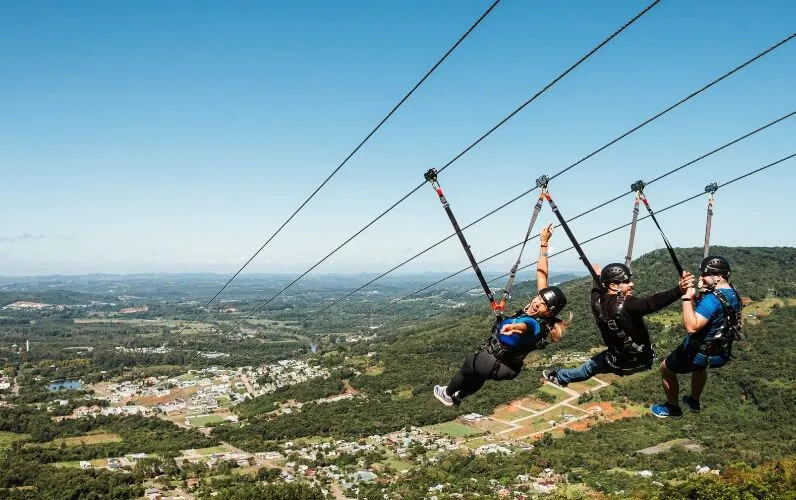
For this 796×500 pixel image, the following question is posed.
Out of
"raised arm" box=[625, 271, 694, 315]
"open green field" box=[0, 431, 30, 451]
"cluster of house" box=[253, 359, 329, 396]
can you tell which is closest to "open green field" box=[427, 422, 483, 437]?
"cluster of house" box=[253, 359, 329, 396]

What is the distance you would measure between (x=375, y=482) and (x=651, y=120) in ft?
157

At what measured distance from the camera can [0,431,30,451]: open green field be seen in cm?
6303

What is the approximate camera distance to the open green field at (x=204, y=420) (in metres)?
75.2

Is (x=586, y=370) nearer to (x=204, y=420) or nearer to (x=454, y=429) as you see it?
(x=454, y=429)

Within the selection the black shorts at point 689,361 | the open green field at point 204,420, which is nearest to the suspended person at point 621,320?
the black shorts at point 689,361

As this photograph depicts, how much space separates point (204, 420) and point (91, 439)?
14641mm

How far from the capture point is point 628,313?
21.7ft

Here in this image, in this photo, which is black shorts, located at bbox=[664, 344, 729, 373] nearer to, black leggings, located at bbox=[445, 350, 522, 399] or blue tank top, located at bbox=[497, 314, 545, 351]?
blue tank top, located at bbox=[497, 314, 545, 351]

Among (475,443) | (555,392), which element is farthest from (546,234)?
(555,392)

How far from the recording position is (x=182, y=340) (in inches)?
6265

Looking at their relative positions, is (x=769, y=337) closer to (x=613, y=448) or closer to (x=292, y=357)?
(x=613, y=448)

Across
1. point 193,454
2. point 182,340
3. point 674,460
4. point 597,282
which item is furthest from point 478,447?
point 182,340

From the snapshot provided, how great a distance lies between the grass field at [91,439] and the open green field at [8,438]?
4.51 m

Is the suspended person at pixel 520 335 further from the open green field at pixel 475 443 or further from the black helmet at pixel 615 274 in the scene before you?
the open green field at pixel 475 443
